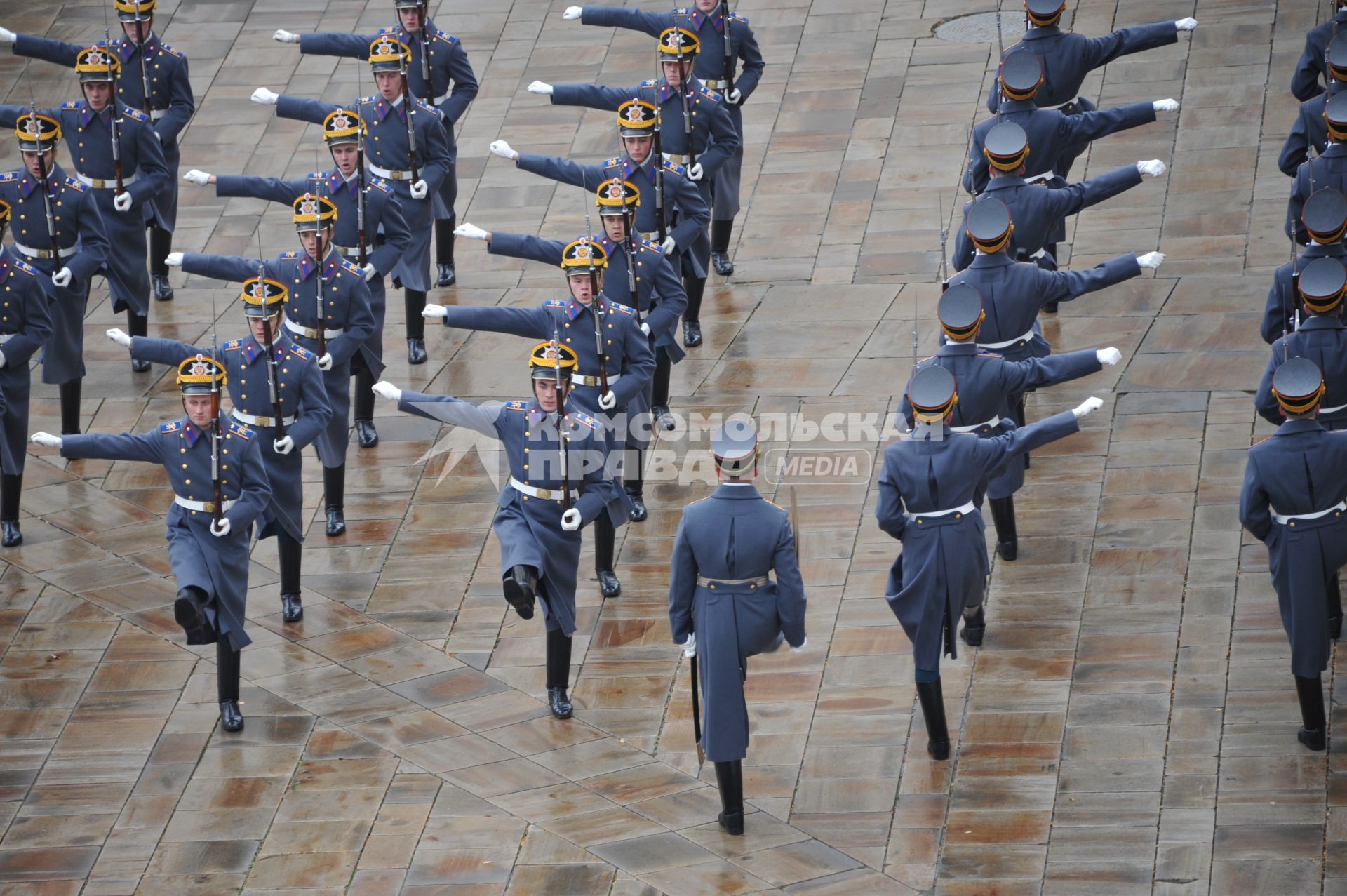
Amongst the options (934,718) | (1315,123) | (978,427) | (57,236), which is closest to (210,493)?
(57,236)

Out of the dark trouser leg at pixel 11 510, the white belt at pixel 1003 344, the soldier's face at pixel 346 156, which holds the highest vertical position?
the white belt at pixel 1003 344

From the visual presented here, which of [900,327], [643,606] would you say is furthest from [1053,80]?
[643,606]

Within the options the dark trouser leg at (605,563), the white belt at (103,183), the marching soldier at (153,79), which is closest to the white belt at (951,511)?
the dark trouser leg at (605,563)

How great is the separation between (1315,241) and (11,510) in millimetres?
7143

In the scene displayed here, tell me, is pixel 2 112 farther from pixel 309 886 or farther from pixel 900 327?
pixel 309 886

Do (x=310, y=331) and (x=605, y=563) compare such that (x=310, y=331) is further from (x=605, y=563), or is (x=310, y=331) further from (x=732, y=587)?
(x=732, y=587)

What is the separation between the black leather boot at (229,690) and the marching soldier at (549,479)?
1.39 m

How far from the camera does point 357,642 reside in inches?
436

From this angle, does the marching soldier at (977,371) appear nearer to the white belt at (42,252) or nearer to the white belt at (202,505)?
the white belt at (202,505)

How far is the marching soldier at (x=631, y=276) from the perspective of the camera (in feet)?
38.1

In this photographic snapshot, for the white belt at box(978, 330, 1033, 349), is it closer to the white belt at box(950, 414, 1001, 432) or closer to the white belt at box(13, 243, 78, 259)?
the white belt at box(950, 414, 1001, 432)

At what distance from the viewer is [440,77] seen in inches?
560

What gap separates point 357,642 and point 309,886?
82.0 inches

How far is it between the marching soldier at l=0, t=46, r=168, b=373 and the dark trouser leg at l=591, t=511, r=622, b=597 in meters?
3.94
